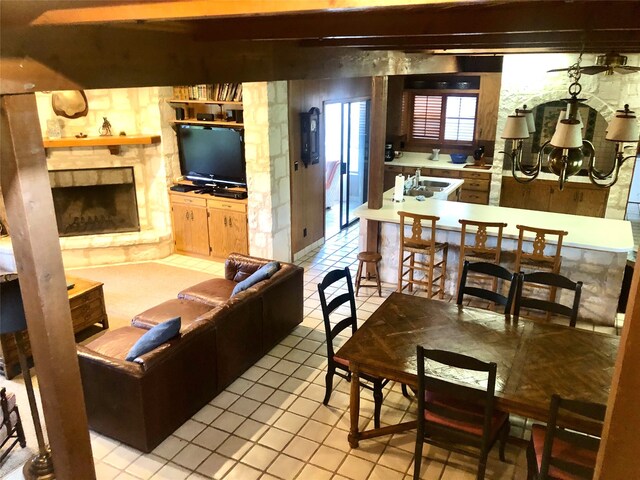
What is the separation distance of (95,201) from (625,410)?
271 inches

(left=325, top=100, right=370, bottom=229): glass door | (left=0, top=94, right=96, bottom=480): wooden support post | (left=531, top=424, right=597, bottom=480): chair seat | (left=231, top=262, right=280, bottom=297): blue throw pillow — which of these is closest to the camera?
(left=0, top=94, right=96, bottom=480): wooden support post

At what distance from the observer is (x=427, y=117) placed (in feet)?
29.8

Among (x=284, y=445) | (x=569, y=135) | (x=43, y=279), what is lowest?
(x=284, y=445)

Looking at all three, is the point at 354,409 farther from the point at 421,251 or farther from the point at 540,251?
the point at 540,251

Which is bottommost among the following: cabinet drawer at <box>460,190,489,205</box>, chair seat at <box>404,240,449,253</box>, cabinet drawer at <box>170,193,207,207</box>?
cabinet drawer at <box>460,190,489,205</box>

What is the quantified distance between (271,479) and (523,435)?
1.77 metres

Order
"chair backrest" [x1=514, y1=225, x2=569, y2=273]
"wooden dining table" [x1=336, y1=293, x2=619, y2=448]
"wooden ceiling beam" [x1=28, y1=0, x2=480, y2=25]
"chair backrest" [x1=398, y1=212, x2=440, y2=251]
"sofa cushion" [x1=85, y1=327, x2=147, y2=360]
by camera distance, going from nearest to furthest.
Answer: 1. "wooden ceiling beam" [x1=28, y1=0, x2=480, y2=25]
2. "wooden dining table" [x1=336, y1=293, x2=619, y2=448]
3. "sofa cushion" [x1=85, y1=327, x2=147, y2=360]
4. "chair backrest" [x1=514, y1=225, x2=569, y2=273]
5. "chair backrest" [x1=398, y1=212, x2=440, y2=251]

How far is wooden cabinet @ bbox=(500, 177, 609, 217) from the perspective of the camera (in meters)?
7.48

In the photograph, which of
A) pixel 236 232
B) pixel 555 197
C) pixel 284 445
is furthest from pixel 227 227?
pixel 555 197

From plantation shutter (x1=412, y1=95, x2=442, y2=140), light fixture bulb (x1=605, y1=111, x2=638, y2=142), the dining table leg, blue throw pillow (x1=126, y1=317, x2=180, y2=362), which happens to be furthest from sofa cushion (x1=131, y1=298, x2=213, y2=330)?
plantation shutter (x1=412, y1=95, x2=442, y2=140)

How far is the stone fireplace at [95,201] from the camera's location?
6.64m

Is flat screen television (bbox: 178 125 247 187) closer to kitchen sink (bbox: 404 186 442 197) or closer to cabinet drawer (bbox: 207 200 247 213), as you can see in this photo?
cabinet drawer (bbox: 207 200 247 213)

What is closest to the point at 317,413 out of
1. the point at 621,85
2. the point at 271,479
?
the point at 271,479

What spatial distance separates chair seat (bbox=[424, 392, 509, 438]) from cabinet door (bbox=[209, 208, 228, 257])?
410 centimetres
